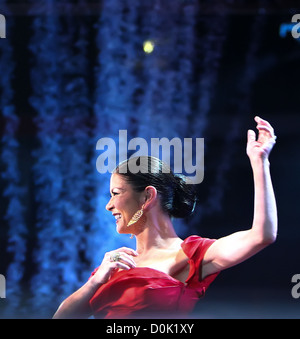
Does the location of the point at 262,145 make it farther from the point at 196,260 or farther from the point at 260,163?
the point at 196,260

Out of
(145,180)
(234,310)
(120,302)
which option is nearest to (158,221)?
(145,180)

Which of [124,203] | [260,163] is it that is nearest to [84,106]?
[124,203]

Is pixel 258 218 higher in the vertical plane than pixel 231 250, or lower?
higher

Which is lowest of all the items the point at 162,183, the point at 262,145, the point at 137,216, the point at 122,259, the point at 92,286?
the point at 92,286

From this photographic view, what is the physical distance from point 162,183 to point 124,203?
177 mm

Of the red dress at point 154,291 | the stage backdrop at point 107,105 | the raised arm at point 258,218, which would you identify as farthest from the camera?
the stage backdrop at point 107,105

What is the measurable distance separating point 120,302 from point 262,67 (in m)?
1.97

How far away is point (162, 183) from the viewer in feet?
6.82

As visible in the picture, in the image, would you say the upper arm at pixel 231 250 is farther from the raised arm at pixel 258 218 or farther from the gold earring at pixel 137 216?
the gold earring at pixel 137 216

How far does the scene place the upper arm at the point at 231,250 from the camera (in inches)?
68.5

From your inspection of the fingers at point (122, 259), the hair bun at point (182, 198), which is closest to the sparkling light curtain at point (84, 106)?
the hair bun at point (182, 198)

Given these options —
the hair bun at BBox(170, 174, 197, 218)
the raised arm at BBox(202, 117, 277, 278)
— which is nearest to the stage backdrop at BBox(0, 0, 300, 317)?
the hair bun at BBox(170, 174, 197, 218)

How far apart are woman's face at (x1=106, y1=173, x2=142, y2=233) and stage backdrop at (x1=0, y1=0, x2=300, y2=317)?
1.15 m

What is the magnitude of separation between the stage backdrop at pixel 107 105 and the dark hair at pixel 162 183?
1.15 meters
